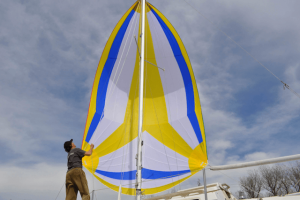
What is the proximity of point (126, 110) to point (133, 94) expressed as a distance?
761mm

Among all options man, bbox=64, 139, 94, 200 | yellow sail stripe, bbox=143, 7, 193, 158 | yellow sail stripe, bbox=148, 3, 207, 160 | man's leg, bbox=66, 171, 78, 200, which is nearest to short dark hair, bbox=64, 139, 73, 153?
man, bbox=64, 139, 94, 200

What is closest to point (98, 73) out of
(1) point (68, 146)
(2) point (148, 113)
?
(2) point (148, 113)

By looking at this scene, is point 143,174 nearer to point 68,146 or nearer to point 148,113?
point 148,113

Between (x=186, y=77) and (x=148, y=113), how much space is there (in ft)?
6.80

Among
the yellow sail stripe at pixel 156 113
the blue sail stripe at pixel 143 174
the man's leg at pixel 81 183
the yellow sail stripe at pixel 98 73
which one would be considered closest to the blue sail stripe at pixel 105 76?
the yellow sail stripe at pixel 98 73

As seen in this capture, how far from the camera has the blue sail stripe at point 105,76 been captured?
7363 millimetres

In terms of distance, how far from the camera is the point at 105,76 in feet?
27.2

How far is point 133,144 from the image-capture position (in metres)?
7.57

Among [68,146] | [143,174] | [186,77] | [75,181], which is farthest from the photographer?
[186,77]

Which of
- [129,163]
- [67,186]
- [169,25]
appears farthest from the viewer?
[169,25]

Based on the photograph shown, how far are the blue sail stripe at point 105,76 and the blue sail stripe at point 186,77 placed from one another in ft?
5.39

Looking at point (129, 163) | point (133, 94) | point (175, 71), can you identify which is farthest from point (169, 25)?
point (129, 163)

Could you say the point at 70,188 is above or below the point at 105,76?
below

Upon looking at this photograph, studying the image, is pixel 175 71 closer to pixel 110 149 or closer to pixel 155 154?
pixel 155 154
